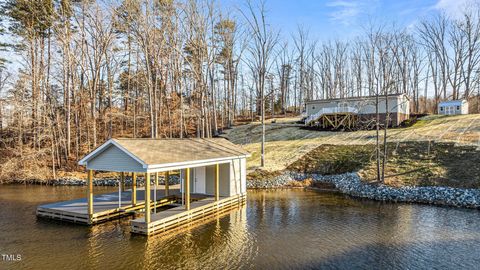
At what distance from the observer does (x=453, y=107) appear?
36.6 m

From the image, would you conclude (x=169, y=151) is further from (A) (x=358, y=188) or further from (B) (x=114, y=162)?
(A) (x=358, y=188)

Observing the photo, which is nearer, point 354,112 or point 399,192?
point 399,192

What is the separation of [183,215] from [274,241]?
3.95 m

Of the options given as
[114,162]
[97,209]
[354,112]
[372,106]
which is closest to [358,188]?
[114,162]

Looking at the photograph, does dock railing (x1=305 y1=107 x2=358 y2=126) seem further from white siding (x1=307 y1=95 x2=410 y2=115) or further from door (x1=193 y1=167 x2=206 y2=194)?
door (x1=193 y1=167 x2=206 y2=194)

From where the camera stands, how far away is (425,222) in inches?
485

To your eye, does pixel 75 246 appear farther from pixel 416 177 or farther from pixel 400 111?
pixel 400 111

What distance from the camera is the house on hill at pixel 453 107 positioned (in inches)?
1425

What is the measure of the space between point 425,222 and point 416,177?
613cm

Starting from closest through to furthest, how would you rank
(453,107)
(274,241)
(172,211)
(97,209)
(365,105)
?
(274,241), (172,211), (97,209), (365,105), (453,107)

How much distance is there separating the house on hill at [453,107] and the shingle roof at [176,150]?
32.2 m

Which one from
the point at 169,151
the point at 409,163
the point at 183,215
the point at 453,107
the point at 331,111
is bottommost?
the point at 183,215

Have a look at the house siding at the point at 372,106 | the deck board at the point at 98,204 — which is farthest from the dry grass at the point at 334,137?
the deck board at the point at 98,204

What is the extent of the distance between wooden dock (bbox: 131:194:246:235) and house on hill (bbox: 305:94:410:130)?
21242 millimetres
